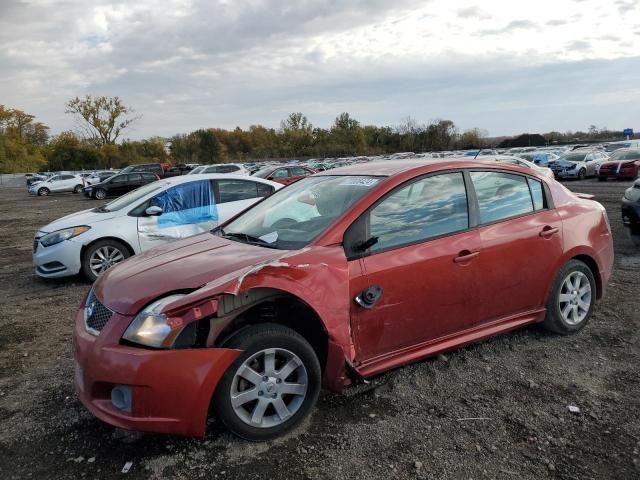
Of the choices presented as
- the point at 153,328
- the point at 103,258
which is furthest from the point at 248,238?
the point at 103,258

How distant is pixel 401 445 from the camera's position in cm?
295

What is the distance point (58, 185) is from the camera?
36594mm

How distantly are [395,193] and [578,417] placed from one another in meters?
1.83

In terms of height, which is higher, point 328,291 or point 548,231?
point 548,231

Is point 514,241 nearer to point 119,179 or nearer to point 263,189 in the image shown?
point 263,189

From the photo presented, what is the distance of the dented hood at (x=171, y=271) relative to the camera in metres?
2.93

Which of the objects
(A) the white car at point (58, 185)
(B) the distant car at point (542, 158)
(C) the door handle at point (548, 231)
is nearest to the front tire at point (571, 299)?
(C) the door handle at point (548, 231)

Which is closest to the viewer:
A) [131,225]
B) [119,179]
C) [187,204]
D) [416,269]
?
[416,269]

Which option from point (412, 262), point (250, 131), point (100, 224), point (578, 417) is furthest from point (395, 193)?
point (250, 131)

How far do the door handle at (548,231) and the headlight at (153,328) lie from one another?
2864mm

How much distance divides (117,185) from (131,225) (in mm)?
24398

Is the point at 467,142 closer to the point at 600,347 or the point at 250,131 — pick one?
the point at 250,131

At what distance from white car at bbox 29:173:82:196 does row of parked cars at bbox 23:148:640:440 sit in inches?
1459

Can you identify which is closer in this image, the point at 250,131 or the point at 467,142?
the point at 467,142
